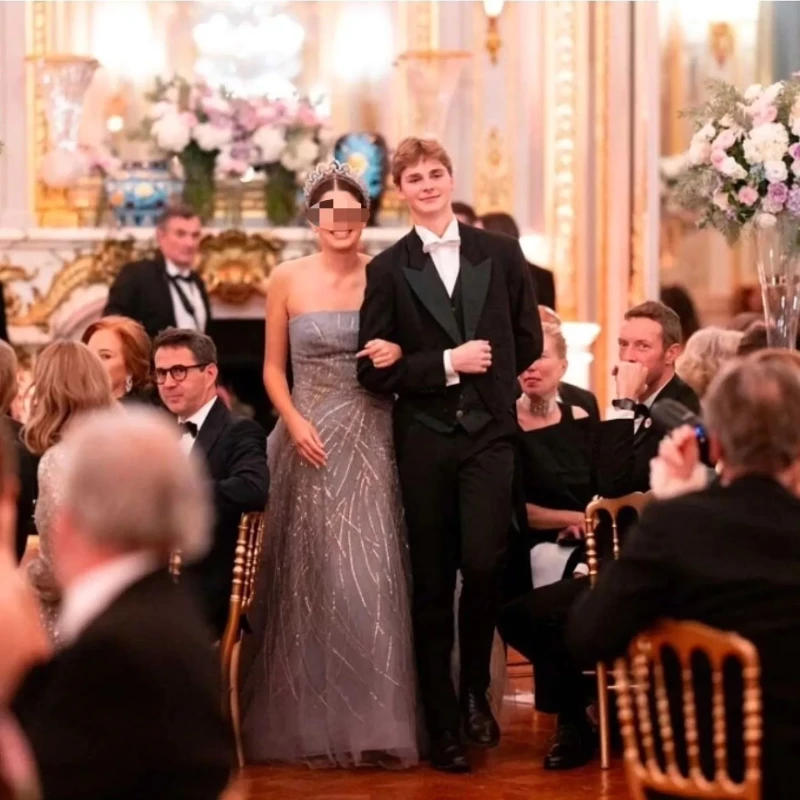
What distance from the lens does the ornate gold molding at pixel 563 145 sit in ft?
31.5

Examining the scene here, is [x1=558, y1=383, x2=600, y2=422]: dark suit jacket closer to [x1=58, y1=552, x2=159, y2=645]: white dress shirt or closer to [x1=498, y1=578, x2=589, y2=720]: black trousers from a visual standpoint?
[x1=498, y1=578, x2=589, y2=720]: black trousers

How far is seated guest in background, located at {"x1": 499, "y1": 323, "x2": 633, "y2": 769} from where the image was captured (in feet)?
16.9

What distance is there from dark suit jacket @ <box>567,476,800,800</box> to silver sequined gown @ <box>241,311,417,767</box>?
2305mm

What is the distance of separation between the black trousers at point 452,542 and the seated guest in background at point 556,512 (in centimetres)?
14

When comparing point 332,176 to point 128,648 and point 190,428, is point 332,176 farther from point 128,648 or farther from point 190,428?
point 128,648

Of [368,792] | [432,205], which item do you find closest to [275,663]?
[368,792]

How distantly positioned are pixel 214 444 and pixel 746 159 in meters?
1.69

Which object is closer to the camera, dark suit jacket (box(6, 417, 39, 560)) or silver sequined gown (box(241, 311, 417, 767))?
dark suit jacket (box(6, 417, 39, 560))

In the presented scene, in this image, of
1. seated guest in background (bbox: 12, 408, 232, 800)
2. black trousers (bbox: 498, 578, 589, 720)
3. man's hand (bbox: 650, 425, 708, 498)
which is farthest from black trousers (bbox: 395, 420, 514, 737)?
seated guest in background (bbox: 12, 408, 232, 800)

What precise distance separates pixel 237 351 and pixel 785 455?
6854 mm

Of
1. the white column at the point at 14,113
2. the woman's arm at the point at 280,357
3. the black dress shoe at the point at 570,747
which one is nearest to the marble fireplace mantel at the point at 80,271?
the white column at the point at 14,113

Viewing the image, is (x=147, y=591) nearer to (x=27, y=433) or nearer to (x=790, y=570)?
(x=790, y=570)

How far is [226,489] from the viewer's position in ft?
16.3

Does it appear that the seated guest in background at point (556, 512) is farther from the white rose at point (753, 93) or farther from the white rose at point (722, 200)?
the white rose at point (753, 93)
